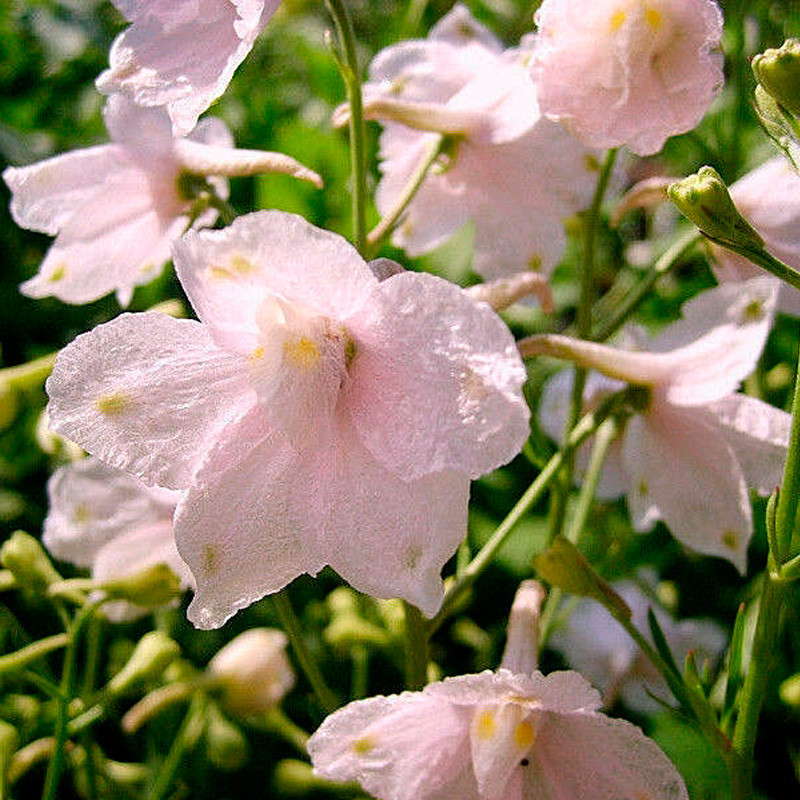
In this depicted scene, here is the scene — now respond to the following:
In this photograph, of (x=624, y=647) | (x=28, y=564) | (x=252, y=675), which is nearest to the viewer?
(x=28, y=564)

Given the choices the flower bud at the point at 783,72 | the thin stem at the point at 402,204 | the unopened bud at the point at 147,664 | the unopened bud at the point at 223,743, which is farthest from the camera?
the unopened bud at the point at 223,743

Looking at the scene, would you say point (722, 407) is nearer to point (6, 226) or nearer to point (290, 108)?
point (6, 226)

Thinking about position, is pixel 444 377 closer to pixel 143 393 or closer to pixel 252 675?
pixel 143 393

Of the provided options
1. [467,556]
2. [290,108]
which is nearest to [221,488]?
[467,556]

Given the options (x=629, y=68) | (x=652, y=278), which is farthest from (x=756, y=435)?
(x=629, y=68)

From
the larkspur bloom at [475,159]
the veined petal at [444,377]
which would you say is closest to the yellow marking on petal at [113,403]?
Result: the veined petal at [444,377]

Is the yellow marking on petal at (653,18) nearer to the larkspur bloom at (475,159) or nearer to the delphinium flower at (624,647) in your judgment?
the larkspur bloom at (475,159)
